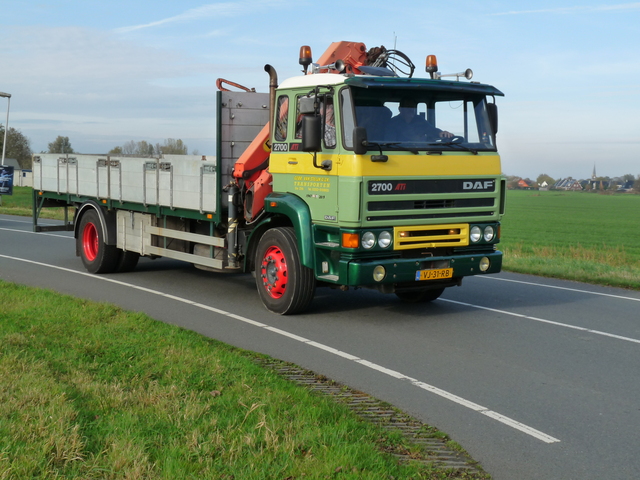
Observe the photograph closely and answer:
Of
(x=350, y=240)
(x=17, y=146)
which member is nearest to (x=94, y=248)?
(x=350, y=240)

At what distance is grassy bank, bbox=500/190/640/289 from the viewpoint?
14.1m

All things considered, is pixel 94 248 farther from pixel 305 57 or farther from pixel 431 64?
pixel 431 64

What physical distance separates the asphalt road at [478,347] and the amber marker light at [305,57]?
10.5 ft

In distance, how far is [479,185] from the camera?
9.16m

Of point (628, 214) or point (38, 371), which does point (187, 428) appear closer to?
point (38, 371)

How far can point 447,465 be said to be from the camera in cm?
461

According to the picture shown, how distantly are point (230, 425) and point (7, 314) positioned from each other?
15.5 feet

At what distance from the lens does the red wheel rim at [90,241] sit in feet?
44.0

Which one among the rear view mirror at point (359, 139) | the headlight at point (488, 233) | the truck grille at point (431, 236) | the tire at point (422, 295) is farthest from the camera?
the tire at point (422, 295)

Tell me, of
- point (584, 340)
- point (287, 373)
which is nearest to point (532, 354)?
point (584, 340)

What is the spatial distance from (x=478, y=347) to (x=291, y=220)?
9.08ft

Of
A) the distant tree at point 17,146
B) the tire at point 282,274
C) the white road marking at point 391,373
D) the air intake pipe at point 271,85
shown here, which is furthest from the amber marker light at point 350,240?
the distant tree at point 17,146

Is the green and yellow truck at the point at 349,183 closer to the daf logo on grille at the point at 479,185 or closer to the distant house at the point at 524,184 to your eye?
the daf logo on grille at the point at 479,185

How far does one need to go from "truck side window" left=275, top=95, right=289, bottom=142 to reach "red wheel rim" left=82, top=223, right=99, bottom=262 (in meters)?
5.17
